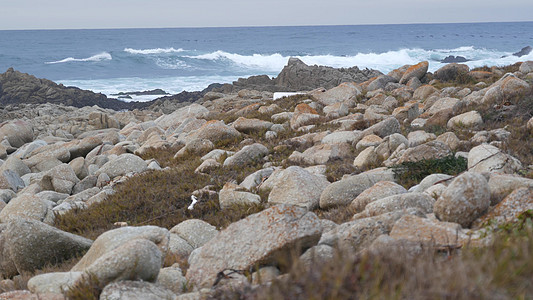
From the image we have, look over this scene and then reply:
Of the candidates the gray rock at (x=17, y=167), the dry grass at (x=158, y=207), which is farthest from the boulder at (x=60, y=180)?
the gray rock at (x=17, y=167)

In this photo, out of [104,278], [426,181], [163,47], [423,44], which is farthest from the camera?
[423,44]

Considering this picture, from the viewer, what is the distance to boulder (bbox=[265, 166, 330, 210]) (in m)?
7.62

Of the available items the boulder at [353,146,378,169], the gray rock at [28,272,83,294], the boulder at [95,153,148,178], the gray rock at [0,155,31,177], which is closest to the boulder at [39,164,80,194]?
the boulder at [95,153,148,178]

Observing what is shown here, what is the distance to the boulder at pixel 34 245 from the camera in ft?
19.7

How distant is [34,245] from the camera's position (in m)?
5.99

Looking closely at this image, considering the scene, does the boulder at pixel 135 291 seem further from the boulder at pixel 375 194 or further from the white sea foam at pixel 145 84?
the white sea foam at pixel 145 84

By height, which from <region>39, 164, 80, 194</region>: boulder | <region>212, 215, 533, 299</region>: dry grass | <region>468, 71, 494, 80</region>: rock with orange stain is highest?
<region>212, 215, 533, 299</region>: dry grass

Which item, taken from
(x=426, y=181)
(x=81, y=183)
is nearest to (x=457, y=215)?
(x=426, y=181)

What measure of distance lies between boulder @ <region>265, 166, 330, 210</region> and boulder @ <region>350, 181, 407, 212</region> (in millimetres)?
906

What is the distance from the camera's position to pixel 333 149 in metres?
10.8

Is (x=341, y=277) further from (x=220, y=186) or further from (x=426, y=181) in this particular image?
(x=220, y=186)

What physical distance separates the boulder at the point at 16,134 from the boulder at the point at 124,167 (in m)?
11.7

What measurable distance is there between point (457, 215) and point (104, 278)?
3442 millimetres

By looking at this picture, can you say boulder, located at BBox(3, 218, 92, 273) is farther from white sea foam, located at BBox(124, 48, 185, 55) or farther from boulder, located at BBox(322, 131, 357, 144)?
white sea foam, located at BBox(124, 48, 185, 55)
